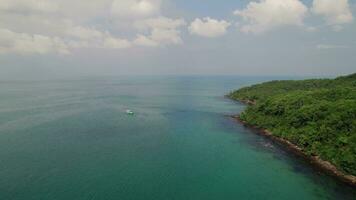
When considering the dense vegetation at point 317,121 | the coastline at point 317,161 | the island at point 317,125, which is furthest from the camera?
the dense vegetation at point 317,121

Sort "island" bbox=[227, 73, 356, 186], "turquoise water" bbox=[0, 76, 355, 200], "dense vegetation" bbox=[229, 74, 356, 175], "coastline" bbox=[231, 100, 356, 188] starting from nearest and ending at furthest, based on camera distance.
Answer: "turquoise water" bbox=[0, 76, 355, 200]
"coastline" bbox=[231, 100, 356, 188]
"island" bbox=[227, 73, 356, 186]
"dense vegetation" bbox=[229, 74, 356, 175]

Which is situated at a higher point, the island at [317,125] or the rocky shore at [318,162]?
the island at [317,125]

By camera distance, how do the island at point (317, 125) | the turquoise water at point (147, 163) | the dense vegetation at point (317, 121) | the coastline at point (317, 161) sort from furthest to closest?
the dense vegetation at point (317, 121)
the island at point (317, 125)
the coastline at point (317, 161)
the turquoise water at point (147, 163)

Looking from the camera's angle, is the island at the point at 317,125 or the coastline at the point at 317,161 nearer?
the coastline at the point at 317,161

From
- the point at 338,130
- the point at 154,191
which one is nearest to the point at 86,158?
the point at 154,191

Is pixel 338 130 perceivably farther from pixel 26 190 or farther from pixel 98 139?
pixel 26 190

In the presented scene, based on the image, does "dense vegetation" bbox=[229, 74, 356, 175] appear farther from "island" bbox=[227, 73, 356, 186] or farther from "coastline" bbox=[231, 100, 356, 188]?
"coastline" bbox=[231, 100, 356, 188]

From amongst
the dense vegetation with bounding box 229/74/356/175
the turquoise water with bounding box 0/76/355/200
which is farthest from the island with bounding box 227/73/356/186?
the turquoise water with bounding box 0/76/355/200

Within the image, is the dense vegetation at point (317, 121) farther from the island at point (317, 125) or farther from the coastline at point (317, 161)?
the coastline at point (317, 161)

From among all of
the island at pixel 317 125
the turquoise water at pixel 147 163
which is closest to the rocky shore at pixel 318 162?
the island at pixel 317 125
